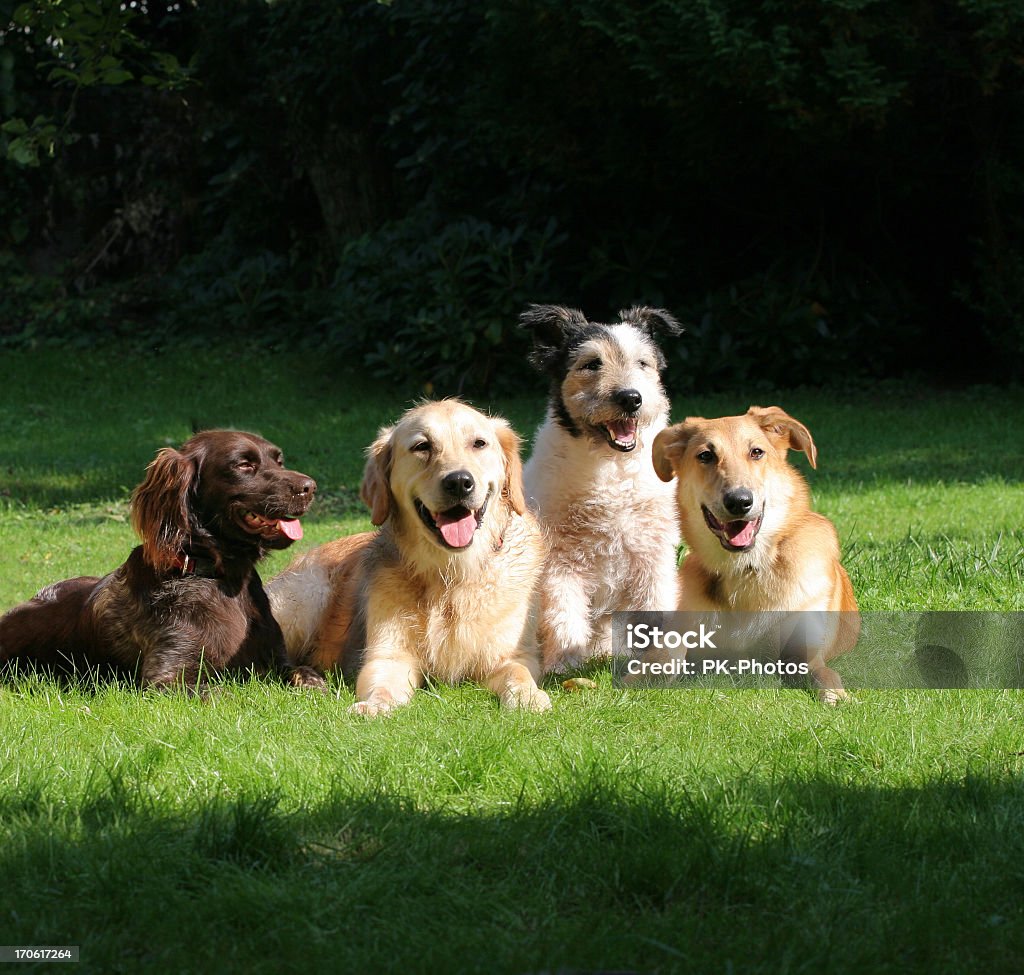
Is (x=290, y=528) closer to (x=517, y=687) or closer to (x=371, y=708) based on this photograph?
(x=371, y=708)

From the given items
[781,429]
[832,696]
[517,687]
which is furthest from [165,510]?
[832,696]

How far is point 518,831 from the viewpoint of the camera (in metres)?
3.63

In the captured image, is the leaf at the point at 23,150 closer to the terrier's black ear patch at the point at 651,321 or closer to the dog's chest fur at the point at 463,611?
the terrier's black ear patch at the point at 651,321

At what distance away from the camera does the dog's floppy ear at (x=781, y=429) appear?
5676 millimetres

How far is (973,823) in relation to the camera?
3654mm

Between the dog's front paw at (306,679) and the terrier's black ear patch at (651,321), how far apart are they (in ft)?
8.43

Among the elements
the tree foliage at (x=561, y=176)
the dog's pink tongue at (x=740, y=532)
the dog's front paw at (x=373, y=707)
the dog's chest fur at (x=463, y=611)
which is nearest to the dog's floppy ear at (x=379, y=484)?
the dog's chest fur at (x=463, y=611)

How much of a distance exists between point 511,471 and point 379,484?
1.94 ft

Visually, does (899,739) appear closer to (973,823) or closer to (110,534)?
(973,823)

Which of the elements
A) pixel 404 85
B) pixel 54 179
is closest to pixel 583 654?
pixel 404 85

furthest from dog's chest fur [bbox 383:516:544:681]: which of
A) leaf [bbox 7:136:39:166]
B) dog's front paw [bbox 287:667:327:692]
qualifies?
leaf [bbox 7:136:39:166]

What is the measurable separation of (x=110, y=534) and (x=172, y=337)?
9.90m

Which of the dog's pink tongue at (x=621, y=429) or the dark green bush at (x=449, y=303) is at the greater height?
the dark green bush at (x=449, y=303)

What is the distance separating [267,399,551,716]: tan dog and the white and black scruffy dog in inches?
8.5
